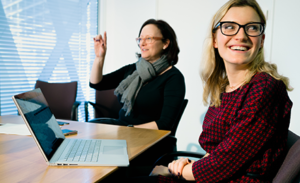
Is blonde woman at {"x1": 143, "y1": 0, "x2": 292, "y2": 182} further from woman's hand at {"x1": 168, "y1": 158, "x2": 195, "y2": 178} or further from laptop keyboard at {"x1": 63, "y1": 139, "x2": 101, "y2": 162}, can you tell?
laptop keyboard at {"x1": 63, "y1": 139, "x2": 101, "y2": 162}

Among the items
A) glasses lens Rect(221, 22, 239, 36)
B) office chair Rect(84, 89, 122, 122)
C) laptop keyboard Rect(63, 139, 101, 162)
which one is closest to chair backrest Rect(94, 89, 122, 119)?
office chair Rect(84, 89, 122, 122)

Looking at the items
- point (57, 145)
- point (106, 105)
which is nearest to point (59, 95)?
point (106, 105)

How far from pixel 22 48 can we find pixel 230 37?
263 centimetres

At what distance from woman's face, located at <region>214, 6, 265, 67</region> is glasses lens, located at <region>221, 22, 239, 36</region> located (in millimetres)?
17

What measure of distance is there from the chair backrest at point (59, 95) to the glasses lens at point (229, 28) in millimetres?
2158

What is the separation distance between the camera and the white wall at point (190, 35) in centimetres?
258

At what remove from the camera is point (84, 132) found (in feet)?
4.58


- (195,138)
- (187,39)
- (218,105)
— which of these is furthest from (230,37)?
(195,138)

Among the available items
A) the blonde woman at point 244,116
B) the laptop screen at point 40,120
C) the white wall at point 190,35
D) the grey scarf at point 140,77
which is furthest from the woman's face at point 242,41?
the white wall at point 190,35

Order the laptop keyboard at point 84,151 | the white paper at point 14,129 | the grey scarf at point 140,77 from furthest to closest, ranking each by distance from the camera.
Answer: the grey scarf at point 140,77 < the white paper at point 14,129 < the laptop keyboard at point 84,151

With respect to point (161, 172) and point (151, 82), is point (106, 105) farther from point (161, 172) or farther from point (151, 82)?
point (161, 172)

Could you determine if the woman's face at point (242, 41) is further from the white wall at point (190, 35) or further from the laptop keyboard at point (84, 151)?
the white wall at point (190, 35)

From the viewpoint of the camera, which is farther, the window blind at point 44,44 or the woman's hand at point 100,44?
the window blind at point 44,44

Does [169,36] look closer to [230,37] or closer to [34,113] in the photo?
[230,37]
